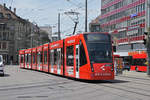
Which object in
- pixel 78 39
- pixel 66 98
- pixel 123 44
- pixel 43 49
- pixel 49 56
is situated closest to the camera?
pixel 66 98

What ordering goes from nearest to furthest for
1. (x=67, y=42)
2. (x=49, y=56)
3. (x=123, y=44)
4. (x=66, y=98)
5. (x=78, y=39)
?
(x=66, y=98), (x=78, y=39), (x=67, y=42), (x=49, y=56), (x=123, y=44)

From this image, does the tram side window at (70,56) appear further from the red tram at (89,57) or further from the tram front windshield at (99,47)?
the tram front windshield at (99,47)

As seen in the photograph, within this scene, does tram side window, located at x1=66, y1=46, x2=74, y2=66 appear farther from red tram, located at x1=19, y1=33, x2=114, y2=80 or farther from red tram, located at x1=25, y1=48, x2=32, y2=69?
red tram, located at x1=25, y1=48, x2=32, y2=69

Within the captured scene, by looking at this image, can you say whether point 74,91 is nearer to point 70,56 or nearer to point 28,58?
point 70,56

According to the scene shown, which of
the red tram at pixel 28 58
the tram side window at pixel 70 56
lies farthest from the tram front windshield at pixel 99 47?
the red tram at pixel 28 58

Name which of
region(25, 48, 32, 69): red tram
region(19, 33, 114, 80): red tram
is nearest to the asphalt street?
region(19, 33, 114, 80): red tram

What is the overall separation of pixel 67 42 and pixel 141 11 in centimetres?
3672

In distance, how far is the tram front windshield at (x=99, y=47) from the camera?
1680 cm

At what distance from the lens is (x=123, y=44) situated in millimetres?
62312

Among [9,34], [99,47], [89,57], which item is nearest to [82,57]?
[89,57]

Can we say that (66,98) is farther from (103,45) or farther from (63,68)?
(63,68)

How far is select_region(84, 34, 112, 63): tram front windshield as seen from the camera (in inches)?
661

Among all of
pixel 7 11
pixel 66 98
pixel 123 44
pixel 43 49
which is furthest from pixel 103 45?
pixel 7 11

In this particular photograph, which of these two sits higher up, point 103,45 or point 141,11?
point 141,11
